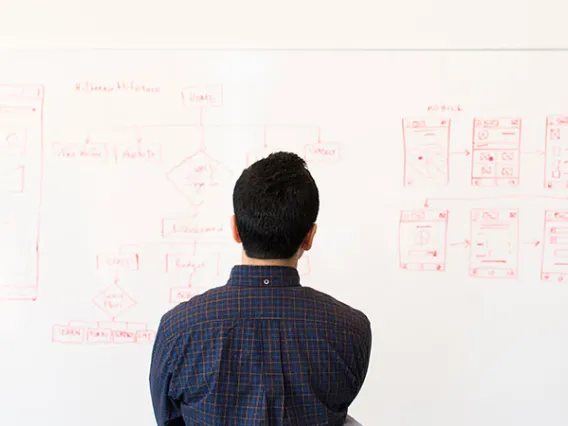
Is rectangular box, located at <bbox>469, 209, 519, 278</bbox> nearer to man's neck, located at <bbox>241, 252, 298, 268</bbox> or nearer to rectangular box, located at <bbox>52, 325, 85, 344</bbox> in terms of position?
man's neck, located at <bbox>241, 252, 298, 268</bbox>

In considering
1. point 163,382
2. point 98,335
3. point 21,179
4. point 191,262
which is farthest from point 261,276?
point 21,179

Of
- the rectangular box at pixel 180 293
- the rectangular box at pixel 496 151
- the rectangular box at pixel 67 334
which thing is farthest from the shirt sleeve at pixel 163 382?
the rectangular box at pixel 496 151

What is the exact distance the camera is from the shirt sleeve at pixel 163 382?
0.95 meters

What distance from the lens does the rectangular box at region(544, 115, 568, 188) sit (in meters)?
1.77

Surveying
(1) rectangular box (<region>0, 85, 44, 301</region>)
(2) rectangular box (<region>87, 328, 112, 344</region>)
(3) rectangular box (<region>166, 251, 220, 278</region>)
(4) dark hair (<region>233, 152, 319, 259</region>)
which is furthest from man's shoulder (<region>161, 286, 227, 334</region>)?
(1) rectangular box (<region>0, 85, 44, 301</region>)

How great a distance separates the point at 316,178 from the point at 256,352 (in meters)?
0.96

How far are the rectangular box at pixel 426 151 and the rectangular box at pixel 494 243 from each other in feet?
0.60

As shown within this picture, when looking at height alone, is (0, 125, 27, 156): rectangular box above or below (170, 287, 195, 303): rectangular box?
above

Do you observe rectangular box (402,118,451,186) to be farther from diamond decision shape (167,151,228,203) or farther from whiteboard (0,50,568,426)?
diamond decision shape (167,151,228,203)

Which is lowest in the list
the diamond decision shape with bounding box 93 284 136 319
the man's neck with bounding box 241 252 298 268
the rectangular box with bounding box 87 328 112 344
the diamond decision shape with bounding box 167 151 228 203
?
the rectangular box with bounding box 87 328 112 344

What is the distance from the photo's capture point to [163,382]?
97 centimetres

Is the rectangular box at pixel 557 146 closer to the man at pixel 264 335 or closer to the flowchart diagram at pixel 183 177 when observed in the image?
the flowchart diagram at pixel 183 177

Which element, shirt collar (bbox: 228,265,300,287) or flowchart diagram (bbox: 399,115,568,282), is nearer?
shirt collar (bbox: 228,265,300,287)

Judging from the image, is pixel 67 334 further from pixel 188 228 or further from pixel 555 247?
pixel 555 247
